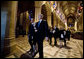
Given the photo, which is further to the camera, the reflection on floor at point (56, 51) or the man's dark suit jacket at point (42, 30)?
the reflection on floor at point (56, 51)

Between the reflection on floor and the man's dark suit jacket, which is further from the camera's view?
the reflection on floor

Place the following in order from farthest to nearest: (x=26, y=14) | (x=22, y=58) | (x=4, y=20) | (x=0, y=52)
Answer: (x=26, y=14), (x=4, y=20), (x=0, y=52), (x=22, y=58)

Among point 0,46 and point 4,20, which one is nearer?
point 0,46

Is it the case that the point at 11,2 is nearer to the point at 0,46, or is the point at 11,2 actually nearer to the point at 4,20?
the point at 4,20

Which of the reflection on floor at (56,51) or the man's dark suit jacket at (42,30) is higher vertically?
the man's dark suit jacket at (42,30)

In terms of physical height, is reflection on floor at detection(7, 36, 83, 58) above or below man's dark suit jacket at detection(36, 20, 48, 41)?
below

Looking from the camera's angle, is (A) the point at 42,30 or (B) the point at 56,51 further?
(B) the point at 56,51

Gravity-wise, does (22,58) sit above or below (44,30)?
below

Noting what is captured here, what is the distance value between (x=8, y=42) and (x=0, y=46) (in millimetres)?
320

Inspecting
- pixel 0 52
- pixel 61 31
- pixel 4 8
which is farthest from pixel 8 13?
pixel 61 31

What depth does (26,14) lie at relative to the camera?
1420cm

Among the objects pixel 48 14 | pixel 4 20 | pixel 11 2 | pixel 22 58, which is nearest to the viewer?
pixel 22 58

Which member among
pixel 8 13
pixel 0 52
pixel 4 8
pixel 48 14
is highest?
pixel 48 14

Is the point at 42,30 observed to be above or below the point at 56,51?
above
